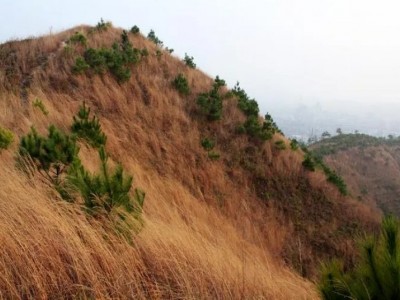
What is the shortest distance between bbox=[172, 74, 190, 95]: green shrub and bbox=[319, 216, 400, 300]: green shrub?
13149mm

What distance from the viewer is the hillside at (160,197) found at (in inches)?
102

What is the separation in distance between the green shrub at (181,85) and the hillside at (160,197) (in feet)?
0.86

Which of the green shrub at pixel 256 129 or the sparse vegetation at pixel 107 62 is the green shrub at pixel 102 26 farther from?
the green shrub at pixel 256 129

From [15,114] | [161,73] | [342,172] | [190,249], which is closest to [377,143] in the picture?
[342,172]

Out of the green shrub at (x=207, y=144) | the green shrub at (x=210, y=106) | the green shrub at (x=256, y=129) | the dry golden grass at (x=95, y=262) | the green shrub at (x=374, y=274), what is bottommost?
the dry golden grass at (x=95, y=262)

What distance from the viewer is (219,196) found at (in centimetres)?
1116

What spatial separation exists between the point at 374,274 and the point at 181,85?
1341 centimetres

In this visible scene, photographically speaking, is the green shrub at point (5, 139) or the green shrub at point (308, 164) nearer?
the green shrub at point (5, 139)

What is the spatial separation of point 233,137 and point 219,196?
3.72m

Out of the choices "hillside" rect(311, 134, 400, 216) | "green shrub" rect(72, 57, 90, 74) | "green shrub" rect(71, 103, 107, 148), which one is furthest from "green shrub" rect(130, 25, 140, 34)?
"hillside" rect(311, 134, 400, 216)

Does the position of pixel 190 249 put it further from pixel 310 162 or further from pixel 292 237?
pixel 310 162

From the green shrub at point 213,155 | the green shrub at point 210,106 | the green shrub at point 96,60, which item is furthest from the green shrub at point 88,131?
the green shrub at point 210,106

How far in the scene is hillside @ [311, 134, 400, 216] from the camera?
102ft

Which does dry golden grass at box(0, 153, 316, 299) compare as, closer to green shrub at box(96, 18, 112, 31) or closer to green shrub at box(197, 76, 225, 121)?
green shrub at box(197, 76, 225, 121)
